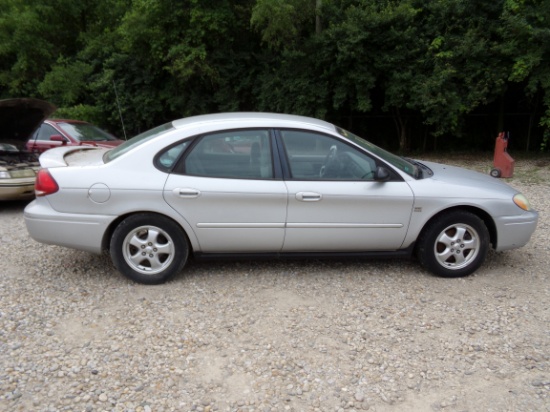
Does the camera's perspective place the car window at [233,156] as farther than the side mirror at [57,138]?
No

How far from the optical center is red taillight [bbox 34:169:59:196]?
13.2 feet

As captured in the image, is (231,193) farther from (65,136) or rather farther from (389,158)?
(65,136)

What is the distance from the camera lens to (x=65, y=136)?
29.1ft

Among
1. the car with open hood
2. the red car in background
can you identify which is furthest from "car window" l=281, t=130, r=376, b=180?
the red car in background

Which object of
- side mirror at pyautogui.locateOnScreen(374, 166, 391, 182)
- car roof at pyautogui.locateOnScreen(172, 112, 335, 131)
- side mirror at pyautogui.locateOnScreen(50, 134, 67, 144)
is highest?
car roof at pyautogui.locateOnScreen(172, 112, 335, 131)

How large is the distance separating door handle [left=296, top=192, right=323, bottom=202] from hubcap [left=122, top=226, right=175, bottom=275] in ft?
4.02

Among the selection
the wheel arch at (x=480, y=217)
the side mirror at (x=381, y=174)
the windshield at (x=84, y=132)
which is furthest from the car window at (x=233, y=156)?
the windshield at (x=84, y=132)

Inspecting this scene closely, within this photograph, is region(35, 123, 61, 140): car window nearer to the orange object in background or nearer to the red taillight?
the red taillight

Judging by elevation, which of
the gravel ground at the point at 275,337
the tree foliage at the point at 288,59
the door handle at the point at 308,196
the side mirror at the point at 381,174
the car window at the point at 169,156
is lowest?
the gravel ground at the point at 275,337

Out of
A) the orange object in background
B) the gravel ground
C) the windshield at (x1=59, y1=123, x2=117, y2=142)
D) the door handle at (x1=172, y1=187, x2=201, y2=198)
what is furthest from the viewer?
the orange object in background

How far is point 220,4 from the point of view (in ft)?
48.4

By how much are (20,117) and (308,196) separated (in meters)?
5.23

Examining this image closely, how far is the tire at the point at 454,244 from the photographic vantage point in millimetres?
4258

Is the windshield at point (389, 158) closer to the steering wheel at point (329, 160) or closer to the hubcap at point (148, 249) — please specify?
the steering wheel at point (329, 160)
